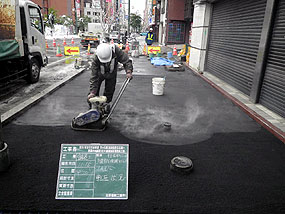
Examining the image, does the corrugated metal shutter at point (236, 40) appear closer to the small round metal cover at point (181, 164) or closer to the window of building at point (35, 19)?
the small round metal cover at point (181, 164)

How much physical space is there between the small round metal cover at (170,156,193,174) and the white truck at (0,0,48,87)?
5530 millimetres

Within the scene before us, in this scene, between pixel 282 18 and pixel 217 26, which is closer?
pixel 282 18

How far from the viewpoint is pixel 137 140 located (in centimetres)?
454

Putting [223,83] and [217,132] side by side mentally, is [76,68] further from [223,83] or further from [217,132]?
[217,132]

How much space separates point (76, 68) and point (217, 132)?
946cm

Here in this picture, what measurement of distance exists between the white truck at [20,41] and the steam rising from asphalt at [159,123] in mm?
3750

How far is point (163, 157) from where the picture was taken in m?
3.95

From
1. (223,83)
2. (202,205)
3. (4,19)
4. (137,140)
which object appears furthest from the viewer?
(223,83)

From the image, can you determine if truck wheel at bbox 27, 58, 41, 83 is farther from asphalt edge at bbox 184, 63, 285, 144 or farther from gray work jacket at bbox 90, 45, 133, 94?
asphalt edge at bbox 184, 63, 285, 144

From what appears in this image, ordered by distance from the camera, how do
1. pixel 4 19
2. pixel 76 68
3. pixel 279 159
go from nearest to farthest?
pixel 279 159
pixel 4 19
pixel 76 68

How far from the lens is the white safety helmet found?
453cm

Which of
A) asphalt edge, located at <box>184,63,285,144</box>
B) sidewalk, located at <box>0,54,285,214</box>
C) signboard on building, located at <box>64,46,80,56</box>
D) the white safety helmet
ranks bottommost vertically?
sidewalk, located at <box>0,54,285,214</box>

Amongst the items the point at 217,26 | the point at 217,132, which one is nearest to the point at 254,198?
the point at 217,132

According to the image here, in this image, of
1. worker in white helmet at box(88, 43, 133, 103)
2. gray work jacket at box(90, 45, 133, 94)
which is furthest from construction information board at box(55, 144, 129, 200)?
gray work jacket at box(90, 45, 133, 94)
